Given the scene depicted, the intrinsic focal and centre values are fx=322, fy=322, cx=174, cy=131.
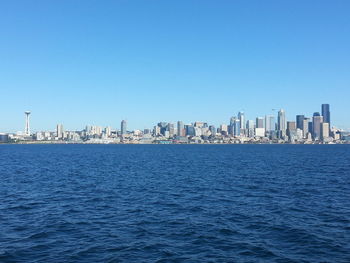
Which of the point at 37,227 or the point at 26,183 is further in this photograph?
the point at 26,183

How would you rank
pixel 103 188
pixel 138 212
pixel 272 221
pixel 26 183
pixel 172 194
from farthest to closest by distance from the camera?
pixel 26 183, pixel 103 188, pixel 172 194, pixel 138 212, pixel 272 221

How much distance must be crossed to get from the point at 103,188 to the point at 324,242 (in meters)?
36.0

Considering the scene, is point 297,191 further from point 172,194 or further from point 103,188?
point 103,188

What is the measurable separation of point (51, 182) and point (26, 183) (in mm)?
4249

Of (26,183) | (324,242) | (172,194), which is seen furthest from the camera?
(26,183)

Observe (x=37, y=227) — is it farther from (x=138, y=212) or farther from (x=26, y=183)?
(x=26, y=183)

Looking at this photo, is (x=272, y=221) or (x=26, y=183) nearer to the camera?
(x=272, y=221)

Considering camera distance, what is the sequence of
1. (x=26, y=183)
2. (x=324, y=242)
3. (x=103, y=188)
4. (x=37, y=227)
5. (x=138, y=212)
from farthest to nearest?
(x=26, y=183)
(x=103, y=188)
(x=138, y=212)
(x=37, y=227)
(x=324, y=242)

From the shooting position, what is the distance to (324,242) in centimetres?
2542

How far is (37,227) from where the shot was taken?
29.4m

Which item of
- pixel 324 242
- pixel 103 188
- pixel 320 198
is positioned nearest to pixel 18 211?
pixel 103 188

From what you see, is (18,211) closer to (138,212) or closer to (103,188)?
(138,212)

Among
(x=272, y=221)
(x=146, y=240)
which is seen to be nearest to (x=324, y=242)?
(x=272, y=221)

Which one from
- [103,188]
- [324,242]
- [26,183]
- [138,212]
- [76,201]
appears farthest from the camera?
[26,183]
